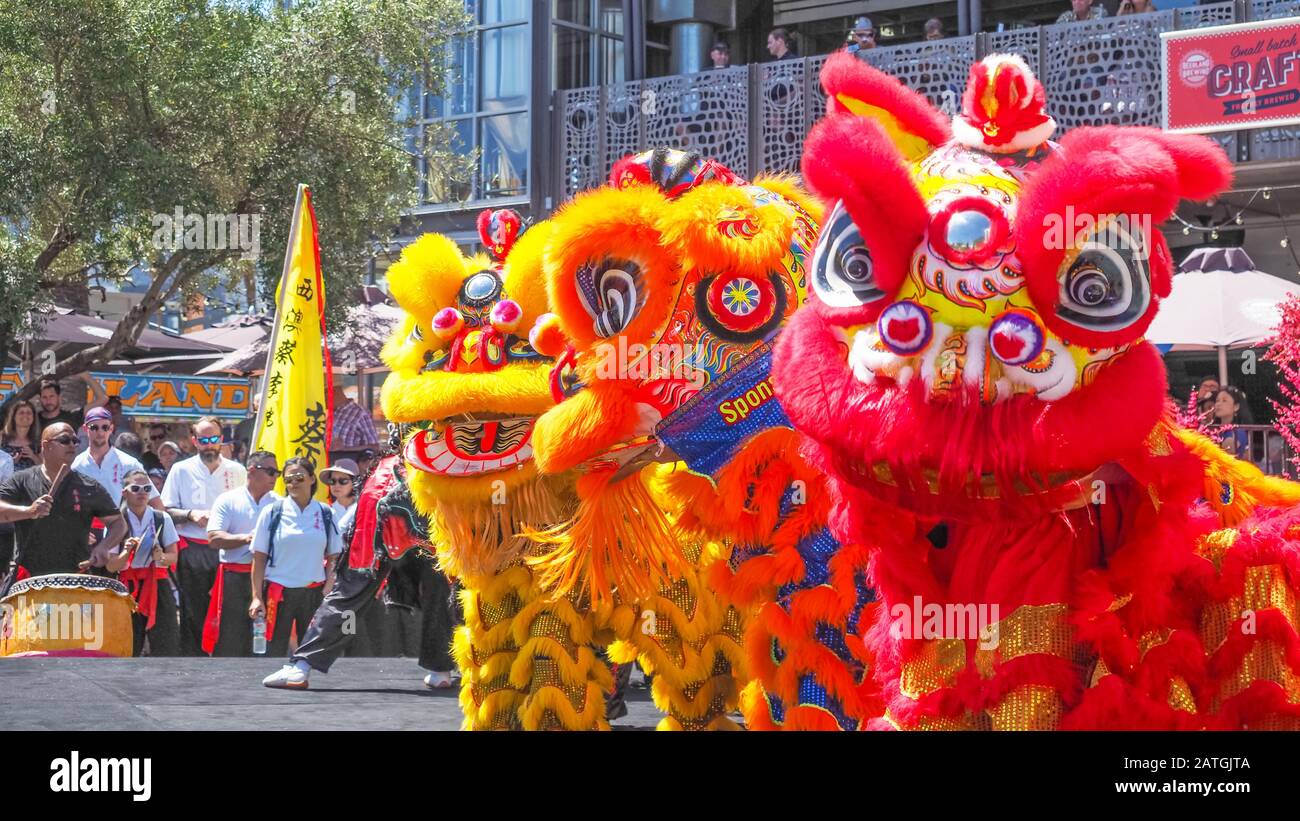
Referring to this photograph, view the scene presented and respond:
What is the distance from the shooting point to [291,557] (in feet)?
25.6

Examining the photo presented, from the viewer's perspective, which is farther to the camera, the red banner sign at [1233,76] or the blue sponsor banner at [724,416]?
the red banner sign at [1233,76]

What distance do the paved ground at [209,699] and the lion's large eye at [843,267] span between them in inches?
99.0

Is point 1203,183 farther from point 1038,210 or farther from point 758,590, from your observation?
point 758,590

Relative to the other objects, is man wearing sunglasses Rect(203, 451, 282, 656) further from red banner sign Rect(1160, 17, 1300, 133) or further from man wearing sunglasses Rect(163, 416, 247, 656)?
red banner sign Rect(1160, 17, 1300, 133)

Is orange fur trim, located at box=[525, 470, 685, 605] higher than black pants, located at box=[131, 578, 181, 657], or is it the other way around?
orange fur trim, located at box=[525, 470, 685, 605]

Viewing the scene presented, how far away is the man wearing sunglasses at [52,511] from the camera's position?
7551mm

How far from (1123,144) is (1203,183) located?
244 mm

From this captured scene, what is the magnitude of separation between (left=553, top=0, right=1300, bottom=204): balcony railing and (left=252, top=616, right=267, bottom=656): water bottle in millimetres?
5137

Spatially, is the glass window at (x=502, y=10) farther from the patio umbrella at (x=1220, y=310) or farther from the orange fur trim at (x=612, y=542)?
the orange fur trim at (x=612, y=542)

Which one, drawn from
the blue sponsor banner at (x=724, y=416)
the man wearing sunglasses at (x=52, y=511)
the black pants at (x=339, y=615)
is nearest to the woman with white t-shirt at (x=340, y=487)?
the man wearing sunglasses at (x=52, y=511)

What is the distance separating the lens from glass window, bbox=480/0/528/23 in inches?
539

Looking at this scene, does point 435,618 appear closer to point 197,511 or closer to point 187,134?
point 197,511

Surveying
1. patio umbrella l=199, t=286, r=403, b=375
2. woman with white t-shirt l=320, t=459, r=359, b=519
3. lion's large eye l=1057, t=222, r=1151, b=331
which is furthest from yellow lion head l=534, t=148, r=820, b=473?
patio umbrella l=199, t=286, r=403, b=375

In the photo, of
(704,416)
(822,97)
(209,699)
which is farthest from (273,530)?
(822,97)
